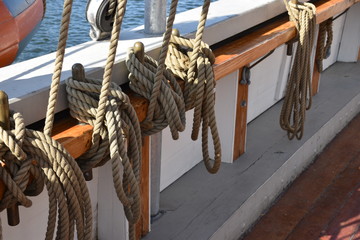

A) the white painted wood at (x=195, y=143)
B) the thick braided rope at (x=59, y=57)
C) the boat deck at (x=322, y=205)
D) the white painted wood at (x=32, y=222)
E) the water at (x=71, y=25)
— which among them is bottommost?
the water at (x=71, y=25)

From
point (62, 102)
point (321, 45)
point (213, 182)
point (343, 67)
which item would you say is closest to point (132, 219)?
point (62, 102)

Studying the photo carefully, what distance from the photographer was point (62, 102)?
1654 mm

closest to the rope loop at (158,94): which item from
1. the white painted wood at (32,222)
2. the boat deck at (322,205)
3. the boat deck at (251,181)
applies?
the white painted wood at (32,222)

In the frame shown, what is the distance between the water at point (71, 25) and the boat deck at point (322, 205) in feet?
12.8

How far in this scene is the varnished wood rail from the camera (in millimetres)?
1527

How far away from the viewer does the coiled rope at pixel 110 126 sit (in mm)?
1482

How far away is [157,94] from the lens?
1691 mm

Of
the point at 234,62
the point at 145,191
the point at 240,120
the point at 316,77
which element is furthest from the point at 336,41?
the point at 145,191

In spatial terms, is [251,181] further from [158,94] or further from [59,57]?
[59,57]

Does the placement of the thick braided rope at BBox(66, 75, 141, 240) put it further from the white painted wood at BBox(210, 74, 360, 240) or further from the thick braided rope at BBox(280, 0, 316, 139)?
the thick braided rope at BBox(280, 0, 316, 139)

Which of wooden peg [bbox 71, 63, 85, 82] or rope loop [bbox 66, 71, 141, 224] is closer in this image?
rope loop [bbox 66, 71, 141, 224]

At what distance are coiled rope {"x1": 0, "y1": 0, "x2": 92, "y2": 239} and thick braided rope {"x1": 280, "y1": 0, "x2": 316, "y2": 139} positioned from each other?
166cm

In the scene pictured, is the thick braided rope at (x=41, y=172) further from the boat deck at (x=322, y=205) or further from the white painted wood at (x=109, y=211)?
the boat deck at (x=322, y=205)

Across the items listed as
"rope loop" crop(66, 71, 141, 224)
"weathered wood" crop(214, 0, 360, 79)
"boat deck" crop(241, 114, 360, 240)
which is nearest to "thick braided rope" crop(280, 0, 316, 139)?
"weathered wood" crop(214, 0, 360, 79)
